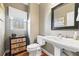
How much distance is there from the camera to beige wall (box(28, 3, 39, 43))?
1.32 m

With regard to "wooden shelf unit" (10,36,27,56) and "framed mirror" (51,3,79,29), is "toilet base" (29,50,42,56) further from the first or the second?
"framed mirror" (51,3,79,29)

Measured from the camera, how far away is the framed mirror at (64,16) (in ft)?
4.12

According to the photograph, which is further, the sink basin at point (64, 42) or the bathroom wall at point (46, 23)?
the bathroom wall at point (46, 23)

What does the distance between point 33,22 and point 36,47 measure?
0.35m

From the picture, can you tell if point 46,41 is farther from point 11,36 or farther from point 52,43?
point 11,36

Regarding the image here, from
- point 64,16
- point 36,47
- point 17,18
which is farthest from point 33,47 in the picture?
point 64,16

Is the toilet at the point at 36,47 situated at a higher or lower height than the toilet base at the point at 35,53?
higher

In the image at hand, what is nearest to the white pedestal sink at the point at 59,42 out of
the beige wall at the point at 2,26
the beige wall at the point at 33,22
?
the beige wall at the point at 33,22

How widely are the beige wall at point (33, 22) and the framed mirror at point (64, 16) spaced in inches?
8.8

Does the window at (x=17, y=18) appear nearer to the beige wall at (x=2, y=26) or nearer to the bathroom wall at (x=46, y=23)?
the beige wall at (x=2, y=26)

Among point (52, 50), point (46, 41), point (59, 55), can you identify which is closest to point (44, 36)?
point (46, 41)

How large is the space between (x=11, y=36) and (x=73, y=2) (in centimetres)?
92

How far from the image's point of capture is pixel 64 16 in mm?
1311

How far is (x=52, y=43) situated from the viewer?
1.28m
